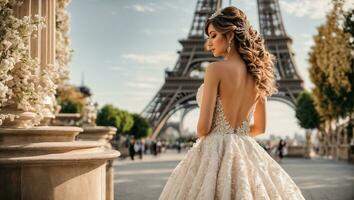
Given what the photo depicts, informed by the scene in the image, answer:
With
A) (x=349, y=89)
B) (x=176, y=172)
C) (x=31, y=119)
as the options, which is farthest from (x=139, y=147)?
(x=176, y=172)

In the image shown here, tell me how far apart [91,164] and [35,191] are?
1.93 feet

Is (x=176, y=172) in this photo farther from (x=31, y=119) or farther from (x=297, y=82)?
(x=297, y=82)

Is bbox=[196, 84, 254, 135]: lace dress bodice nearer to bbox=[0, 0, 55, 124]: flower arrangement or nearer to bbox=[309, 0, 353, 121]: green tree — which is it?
bbox=[0, 0, 55, 124]: flower arrangement

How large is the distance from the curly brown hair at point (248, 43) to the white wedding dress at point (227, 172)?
238mm

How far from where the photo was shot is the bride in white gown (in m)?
3.55

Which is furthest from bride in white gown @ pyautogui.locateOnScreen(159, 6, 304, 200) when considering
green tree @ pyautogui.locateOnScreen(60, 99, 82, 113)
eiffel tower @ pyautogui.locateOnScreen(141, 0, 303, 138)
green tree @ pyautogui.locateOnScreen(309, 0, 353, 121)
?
green tree @ pyautogui.locateOnScreen(60, 99, 82, 113)

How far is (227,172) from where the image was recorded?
356 cm

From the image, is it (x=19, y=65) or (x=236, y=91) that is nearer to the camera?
(x=236, y=91)

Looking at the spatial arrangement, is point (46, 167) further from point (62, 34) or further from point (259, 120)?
point (62, 34)

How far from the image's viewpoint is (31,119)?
6977 millimetres

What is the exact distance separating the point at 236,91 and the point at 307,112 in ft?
185

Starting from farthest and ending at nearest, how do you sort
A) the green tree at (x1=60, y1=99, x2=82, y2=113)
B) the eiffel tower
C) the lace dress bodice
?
the green tree at (x1=60, y1=99, x2=82, y2=113), the eiffel tower, the lace dress bodice

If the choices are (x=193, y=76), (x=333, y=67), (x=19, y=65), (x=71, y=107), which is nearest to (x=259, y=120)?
(x=19, y=65)

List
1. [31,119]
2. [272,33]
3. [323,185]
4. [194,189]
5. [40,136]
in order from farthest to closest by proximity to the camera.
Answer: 1. [272,33]
2. [323,185]
3. [31,119]
4. [40,136]
5. [194,189]
